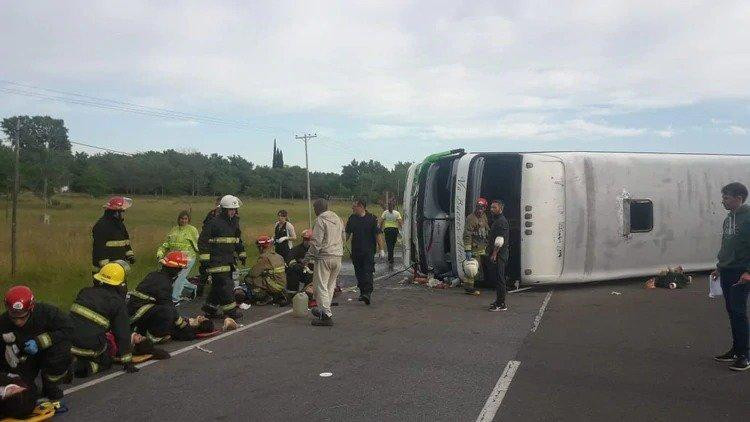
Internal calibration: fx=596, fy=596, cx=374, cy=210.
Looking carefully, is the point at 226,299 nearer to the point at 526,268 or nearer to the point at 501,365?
the point at 501,365

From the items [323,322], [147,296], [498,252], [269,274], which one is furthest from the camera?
[269,274]

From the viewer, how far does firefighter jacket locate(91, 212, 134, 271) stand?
25.8ft

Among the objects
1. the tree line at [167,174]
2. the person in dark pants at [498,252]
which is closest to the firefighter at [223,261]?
the person in dark pants at [498,252]

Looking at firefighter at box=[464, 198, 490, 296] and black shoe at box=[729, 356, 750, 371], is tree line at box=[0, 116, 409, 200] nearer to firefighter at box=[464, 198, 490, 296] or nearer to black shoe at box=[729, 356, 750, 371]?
firefighter at box=[464, 198, 490, 296]

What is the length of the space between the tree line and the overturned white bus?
33241mm

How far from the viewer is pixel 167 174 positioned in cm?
6003

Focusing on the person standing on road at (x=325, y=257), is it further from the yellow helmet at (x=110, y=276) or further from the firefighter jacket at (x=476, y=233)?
the firefighter jacket at (x=476, y=233)

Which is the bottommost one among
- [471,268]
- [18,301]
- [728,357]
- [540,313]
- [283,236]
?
[540,313]

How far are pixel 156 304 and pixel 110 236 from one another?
6.49 feet

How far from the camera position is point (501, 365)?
5883 mm

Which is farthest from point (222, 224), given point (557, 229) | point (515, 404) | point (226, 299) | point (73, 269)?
point (73, 269)

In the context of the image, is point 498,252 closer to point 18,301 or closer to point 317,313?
point 317,313

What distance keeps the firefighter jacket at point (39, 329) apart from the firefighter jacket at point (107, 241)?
3.16 m

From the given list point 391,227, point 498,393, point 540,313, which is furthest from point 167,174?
point 498,393
